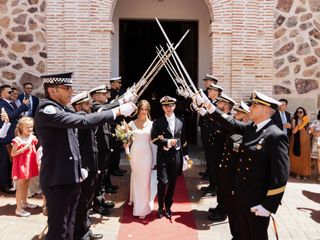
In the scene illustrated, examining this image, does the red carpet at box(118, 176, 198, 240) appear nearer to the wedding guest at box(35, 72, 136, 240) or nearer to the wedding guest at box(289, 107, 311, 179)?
the wedding guest at box(35, 72, 136, 240)

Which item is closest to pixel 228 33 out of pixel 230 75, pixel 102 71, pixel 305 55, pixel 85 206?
pixel 230 75

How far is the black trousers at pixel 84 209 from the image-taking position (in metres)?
5.31

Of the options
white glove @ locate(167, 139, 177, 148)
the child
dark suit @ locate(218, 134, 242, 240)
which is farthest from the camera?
the child

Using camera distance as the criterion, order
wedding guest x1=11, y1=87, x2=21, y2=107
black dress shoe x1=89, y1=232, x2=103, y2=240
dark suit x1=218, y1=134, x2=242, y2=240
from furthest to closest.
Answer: wedding guest x1=11, y1=87, x2=21, y2=107 → black dress shoe x1=89, y1=232, x2=103, y2=240 → dark suit x1=218, y1=134, x2=242, y2=240

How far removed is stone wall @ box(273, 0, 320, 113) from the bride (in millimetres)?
4987

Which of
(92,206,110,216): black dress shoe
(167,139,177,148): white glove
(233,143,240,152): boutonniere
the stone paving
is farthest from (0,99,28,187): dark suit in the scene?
(233,143,240,152): boutonniere

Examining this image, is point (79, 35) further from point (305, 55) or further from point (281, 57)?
point (305, 55)

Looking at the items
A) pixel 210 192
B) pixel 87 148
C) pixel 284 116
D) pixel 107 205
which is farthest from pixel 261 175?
pixel 284 116

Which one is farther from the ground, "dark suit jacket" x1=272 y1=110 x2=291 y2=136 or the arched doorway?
the arched doorway

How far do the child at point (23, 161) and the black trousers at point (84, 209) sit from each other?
1.69 metres

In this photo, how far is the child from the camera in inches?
266

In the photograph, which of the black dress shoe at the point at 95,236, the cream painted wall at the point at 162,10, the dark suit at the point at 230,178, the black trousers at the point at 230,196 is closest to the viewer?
the dark suit at the point at 230,178

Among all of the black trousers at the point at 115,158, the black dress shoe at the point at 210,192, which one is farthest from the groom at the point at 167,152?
the black trousers at the point at 115,158

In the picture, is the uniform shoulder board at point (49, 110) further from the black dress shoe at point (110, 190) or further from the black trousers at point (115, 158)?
the black trousers at point (115, 158)
